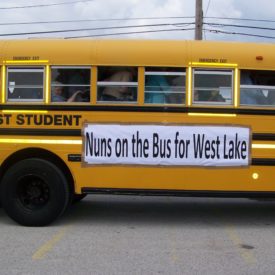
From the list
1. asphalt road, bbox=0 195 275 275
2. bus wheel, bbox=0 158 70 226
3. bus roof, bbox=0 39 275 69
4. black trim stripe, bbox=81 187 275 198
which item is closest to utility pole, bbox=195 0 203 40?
asphalt road, bbox=0 195 275 275

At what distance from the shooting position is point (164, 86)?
718 cm

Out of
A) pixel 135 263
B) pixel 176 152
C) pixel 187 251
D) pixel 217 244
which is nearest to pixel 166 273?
pixel 135 263

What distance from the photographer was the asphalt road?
544cm

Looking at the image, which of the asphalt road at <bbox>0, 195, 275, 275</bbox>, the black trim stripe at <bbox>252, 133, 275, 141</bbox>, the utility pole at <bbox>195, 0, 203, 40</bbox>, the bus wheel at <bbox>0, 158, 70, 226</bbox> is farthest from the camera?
the utility pole at <bbox>195, 0, 203, 40</bbox>

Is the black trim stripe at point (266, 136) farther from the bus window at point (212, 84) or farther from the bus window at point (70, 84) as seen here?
the bus window at point (70, 84)

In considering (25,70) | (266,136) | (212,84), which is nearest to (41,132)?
(25,70)

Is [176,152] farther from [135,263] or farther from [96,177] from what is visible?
[135,263]

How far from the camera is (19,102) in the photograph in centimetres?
730

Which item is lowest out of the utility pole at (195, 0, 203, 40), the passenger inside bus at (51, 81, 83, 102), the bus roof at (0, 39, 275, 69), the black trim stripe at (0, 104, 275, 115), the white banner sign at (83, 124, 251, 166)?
the white banner sign at (83, 124, 251, 166)

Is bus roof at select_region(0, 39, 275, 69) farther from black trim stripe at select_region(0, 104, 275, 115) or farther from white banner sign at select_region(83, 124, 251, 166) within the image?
white banner sign at select_region(83, 124, 251, 166)

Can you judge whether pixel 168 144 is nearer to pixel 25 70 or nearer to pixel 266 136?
pixel 266 136

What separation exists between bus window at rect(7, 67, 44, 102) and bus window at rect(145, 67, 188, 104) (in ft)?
4.99

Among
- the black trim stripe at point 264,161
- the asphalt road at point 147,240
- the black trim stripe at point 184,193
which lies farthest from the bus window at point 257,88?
the asphalt road at point 147,240

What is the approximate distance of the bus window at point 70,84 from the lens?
285 inches
